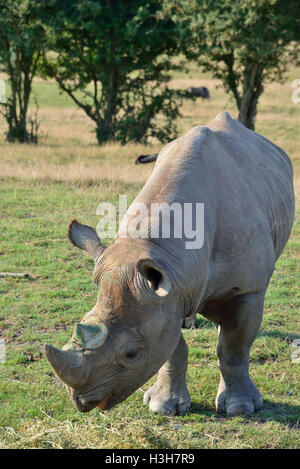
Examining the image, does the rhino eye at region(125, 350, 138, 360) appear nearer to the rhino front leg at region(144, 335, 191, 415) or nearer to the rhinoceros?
the rhinoceros

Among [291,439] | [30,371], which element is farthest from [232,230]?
[30,371]

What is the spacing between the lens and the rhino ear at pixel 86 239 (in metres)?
4.03

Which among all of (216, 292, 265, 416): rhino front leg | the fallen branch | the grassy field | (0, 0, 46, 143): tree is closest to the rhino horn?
the grassy field

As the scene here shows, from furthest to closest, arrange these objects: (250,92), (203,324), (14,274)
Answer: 1. (250,92)
2. (14,274)
3. (203,324)

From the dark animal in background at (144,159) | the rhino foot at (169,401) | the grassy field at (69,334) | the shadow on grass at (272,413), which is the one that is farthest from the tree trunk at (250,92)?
the rhino foot at (169,401)

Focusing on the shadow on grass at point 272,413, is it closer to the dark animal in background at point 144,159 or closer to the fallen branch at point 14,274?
the dark animal in background at point 144,159

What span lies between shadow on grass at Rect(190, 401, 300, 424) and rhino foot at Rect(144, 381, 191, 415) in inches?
3.5

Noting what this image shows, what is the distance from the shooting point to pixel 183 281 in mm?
3971

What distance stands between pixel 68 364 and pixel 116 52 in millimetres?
16835

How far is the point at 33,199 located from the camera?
11141mm

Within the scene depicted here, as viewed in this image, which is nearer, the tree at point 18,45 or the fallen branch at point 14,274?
the fallen branch at point 14,274

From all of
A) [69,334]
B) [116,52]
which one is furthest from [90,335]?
[116,52]

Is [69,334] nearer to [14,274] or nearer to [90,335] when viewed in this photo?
[14,274]
